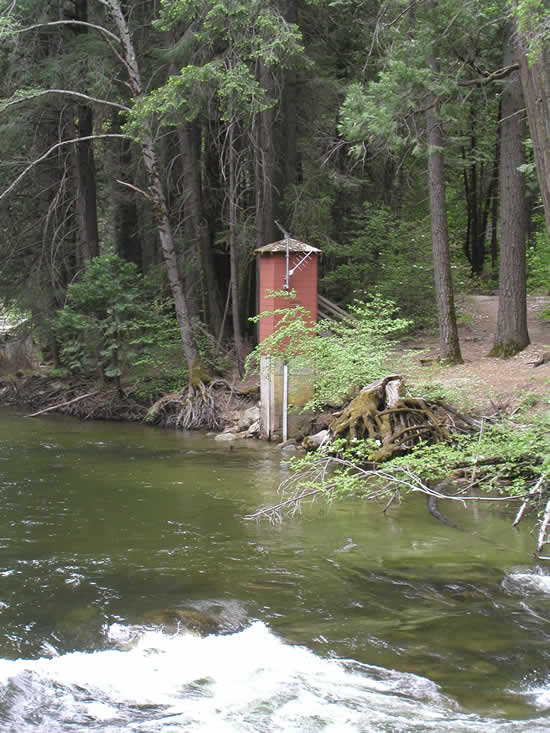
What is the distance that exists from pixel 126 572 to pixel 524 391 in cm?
787

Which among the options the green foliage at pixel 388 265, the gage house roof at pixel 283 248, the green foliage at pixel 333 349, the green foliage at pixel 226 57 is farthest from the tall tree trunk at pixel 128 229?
the green foliage at pixel 333 349

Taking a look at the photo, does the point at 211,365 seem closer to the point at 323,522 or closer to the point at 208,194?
the point at 208,194

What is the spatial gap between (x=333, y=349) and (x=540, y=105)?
5.45m

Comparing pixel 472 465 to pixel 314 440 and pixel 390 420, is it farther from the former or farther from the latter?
pixel 314 440

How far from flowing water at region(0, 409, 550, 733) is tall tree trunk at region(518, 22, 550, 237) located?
4.25 metres

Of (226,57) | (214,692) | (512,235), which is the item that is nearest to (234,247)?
(226,57)

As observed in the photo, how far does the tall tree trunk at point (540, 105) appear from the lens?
8820 millimetres

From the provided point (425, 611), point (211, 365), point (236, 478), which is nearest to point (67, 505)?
point (236, 478)

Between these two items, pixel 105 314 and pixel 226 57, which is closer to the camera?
pixel 226 57

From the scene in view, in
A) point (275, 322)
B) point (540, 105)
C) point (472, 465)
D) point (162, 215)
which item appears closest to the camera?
point (540, 105)

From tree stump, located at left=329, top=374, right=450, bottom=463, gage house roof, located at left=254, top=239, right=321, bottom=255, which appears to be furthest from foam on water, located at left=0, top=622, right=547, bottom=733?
gage house roof, located at left=254, top=239, right=321, bottom=255

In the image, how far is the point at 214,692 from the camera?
4.77 metres

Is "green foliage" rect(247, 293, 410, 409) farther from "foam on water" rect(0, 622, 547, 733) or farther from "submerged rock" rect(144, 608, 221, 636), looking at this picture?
"foam on water" rect(0, 622, 547, 733)

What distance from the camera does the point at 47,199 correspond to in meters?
21.8
